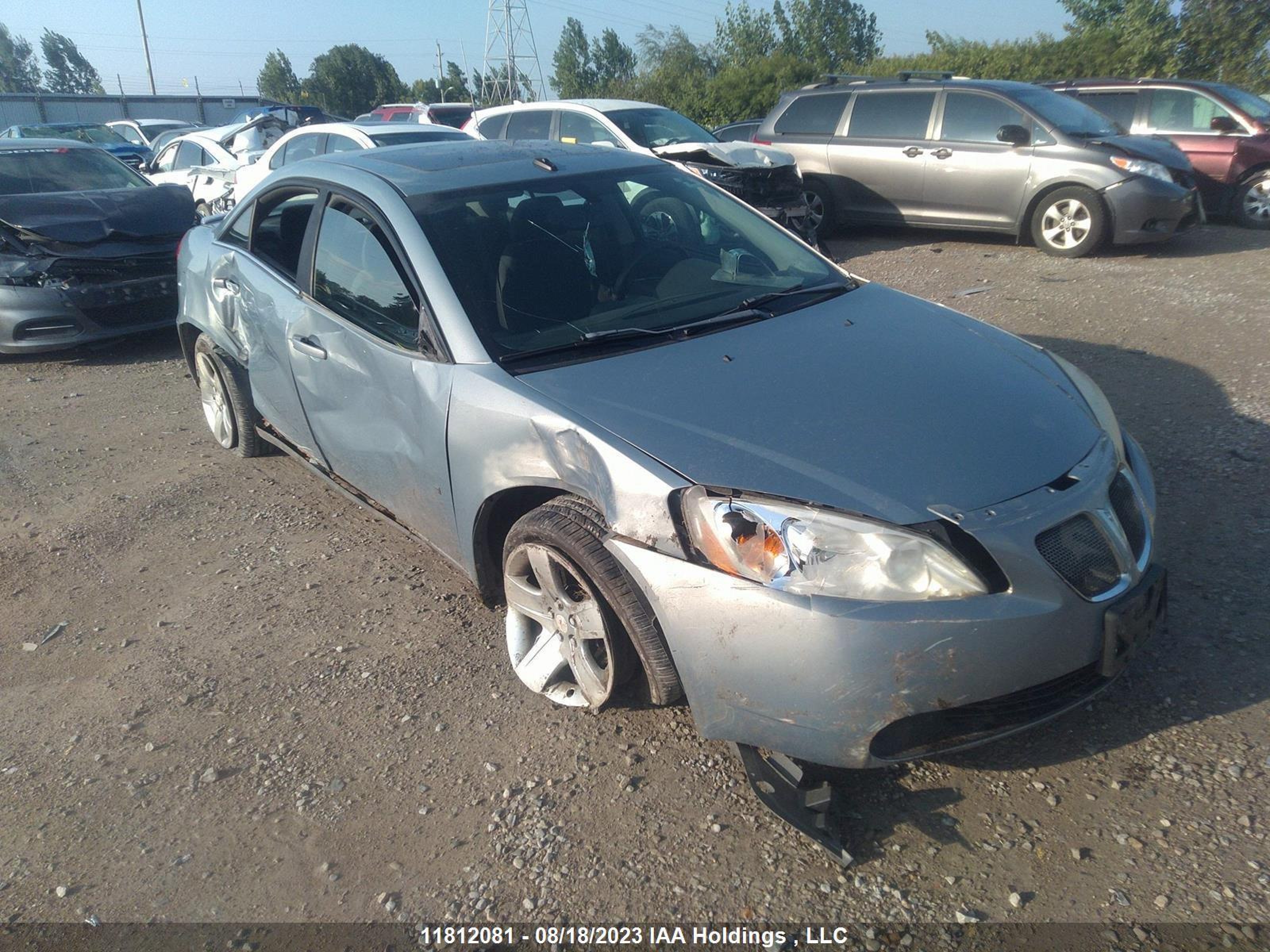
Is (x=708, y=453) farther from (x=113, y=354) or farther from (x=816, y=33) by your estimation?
(x=816, y=33)

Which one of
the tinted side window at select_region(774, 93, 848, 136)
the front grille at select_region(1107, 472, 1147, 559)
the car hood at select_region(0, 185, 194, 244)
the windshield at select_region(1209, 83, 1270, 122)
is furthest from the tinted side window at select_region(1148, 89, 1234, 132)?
the car hood at select_region(0, 185, 194, 244)

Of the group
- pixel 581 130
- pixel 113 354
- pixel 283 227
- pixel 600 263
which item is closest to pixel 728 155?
pixel 581 130

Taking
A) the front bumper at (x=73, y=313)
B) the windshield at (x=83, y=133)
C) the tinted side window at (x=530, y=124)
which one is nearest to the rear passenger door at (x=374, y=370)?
the front bumper at (x=73, y=313)

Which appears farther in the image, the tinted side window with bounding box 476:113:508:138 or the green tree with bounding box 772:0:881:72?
the green tree with bounding box 772:0:881:72

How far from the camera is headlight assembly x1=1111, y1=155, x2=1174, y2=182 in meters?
8.93

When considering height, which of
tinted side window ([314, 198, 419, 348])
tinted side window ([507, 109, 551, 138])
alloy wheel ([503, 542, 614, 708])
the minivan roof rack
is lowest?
alloy wheel ([503, 542, 614, 708])

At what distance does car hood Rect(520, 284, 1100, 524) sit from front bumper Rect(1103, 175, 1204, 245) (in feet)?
21.8

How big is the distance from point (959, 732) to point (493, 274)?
6.98 feet

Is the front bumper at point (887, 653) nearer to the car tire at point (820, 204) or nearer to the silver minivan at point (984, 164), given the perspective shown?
the silver minivan at point (984, 164)

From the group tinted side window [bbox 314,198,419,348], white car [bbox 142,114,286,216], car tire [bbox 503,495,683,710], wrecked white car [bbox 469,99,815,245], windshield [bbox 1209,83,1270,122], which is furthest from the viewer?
white car [bbox 142,114,286,216]

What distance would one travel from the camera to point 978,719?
2463 millimetres

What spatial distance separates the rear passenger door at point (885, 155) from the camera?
10258 millimetres

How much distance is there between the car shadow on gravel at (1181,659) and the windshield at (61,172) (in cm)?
834

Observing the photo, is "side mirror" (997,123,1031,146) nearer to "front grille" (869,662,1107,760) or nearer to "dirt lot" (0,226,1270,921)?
"dirt lot" (0,226,1270,921)
